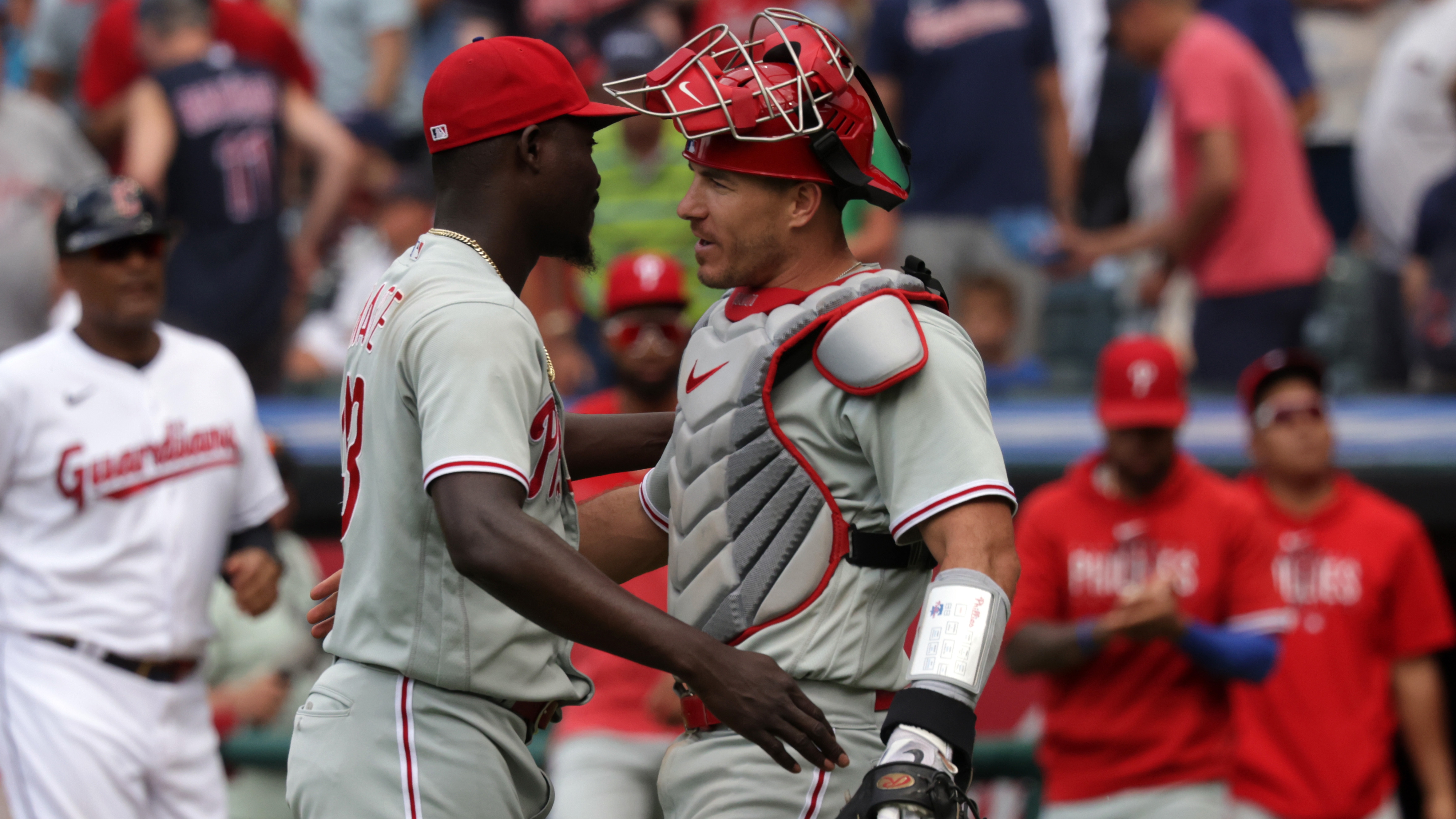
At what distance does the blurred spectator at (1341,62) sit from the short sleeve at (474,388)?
19.4ft

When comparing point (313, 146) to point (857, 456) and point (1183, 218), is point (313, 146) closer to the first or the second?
point (1183, 218)

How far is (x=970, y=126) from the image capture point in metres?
7.47

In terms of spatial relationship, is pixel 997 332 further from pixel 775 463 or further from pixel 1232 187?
pixel 775 463

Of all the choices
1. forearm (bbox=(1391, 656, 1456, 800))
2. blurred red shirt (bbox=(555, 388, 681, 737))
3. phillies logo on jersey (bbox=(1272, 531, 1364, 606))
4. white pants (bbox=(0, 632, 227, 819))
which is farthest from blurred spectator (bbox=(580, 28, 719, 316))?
forearm (bbox=(1391, 656, 1456, 800))

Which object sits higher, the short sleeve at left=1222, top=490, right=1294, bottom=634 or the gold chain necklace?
the gold chain necklace

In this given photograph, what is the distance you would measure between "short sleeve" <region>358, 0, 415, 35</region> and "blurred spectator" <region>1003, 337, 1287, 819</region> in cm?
468

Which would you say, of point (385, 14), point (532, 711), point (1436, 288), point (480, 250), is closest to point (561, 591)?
point (532, 711)

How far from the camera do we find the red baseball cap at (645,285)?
6.21 metres

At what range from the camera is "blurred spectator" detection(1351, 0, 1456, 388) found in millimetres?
6910

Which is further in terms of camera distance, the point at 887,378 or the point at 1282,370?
the point at 1282,370

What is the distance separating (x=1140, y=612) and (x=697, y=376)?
9.23ft

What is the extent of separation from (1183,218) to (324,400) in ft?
13.7

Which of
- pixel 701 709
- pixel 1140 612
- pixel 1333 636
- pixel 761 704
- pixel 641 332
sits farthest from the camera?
pixel 1333 636

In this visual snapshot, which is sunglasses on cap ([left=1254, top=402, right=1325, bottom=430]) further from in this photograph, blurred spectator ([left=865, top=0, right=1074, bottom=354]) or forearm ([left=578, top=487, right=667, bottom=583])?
forearm ([left=578, top=487, right=667, bottom=583])
